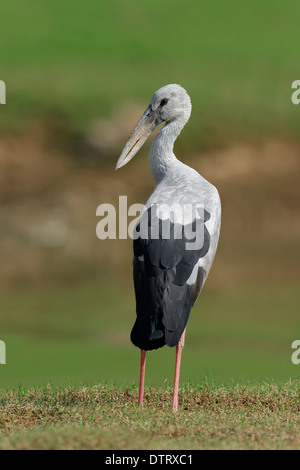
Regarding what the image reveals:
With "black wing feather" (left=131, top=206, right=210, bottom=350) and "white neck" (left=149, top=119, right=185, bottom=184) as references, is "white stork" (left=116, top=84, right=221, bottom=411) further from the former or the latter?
"white neck" (left=149, top=119, right=185, bottom=184)

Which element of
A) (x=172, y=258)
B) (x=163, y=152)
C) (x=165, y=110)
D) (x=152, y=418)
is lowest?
(x=152, y=418)

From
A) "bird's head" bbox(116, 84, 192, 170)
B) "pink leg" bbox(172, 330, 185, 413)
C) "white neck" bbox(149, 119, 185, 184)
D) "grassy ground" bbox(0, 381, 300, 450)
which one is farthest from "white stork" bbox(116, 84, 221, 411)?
"bird's head" bbox(116, 84, 192, 170)

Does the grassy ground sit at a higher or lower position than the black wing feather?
lower

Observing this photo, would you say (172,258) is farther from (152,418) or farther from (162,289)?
(152,418)

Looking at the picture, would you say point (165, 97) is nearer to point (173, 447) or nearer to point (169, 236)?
point (169, 236)

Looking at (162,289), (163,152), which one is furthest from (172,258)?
(163,152)

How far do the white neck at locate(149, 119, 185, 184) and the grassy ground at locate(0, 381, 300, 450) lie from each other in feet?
5.01

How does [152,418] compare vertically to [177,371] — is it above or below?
below

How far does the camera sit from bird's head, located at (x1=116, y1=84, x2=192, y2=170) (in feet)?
19.9

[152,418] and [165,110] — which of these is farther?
[165,110]

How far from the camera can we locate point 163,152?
597 cm

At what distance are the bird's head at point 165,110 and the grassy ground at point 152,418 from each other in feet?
5.64

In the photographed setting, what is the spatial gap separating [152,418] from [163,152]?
203 centimetres

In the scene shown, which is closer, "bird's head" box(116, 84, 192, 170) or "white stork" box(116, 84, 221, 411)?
"white stork" box(116, 84, 221, 411)
